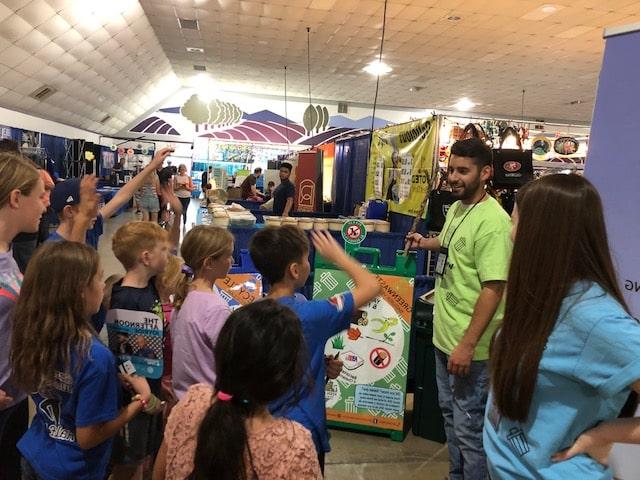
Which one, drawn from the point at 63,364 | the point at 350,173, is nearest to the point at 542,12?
the point at 350,173

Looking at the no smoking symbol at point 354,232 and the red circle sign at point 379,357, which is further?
the red circle sign at point 379,357

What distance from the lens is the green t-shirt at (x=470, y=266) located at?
6.68ft

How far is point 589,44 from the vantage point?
923 cm

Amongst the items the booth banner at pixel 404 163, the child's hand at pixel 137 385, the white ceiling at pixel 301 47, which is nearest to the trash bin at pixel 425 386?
the booth banner at pixel 404 163

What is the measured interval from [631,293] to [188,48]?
12.0 m

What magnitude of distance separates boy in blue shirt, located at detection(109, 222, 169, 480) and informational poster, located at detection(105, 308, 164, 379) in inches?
0.8

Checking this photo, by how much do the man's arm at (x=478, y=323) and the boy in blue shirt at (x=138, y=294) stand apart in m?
1.22

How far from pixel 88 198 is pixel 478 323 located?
5.59 ft

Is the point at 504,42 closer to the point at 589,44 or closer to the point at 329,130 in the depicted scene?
the point at 589,44

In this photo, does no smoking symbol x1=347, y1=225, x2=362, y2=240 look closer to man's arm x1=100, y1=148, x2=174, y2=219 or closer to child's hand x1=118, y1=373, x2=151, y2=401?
man's arm x1=100, y1=148, x2=174, y2=219

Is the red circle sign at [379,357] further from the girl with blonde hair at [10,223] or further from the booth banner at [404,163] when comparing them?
the girl with blonde hair at [10,223]

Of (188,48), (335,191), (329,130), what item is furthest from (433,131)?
(329,130)

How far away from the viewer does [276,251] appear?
156 centimetres

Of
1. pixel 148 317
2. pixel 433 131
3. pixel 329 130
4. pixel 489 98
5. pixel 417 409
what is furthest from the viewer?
pixel 329 130
